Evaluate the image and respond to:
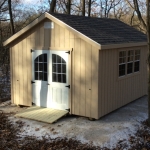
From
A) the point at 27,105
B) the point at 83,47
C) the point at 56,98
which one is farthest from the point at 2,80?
the point at 83,47

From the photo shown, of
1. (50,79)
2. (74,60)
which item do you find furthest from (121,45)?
(50,79)

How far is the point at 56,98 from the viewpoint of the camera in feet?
28.7

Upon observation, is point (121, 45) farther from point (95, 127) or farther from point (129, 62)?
point (95, 127)

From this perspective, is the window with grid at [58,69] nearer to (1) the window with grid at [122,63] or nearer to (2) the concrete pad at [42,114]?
(2) the concrete pad at [42,114]

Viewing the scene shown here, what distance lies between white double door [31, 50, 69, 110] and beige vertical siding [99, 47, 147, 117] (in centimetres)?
114

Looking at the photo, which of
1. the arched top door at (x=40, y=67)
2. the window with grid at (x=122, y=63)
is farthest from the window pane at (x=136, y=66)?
the arched top door at (x=40, y=67)

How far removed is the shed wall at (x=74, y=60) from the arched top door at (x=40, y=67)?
0.82ft

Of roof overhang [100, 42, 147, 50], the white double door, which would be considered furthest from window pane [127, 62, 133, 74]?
the white double door

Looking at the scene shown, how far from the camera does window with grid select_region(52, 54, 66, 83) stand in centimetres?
851

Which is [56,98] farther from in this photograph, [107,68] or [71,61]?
[107,68]

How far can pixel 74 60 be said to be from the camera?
8.27 m

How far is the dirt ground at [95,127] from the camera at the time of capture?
22.5 ft

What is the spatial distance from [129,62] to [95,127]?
343 cm

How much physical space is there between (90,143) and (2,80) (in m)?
11.0
